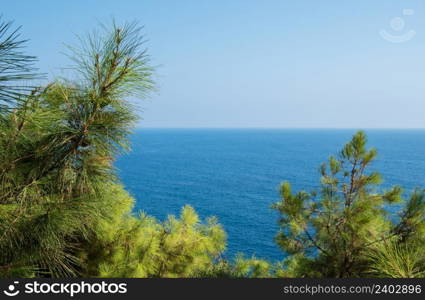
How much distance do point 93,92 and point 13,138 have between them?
457mm

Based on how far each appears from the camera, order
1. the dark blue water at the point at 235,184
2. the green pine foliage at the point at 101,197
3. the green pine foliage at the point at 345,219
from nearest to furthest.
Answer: the green pine foliage at the point at 101,197, the green pine foliage at the point at 345,219, the dark blue water at the point at 235,184

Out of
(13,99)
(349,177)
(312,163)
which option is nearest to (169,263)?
(349,177)

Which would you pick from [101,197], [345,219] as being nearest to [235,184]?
[345,219]

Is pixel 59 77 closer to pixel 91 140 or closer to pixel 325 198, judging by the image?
pixel 91 140

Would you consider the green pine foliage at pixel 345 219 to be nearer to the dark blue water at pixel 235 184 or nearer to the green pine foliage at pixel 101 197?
the green pine foliage at pixel 101 197

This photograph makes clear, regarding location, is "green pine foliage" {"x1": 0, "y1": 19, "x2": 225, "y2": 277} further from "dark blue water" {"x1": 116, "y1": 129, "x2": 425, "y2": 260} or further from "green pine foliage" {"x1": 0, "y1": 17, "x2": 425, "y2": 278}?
"dark blue water" {"x1": 116, "y1": 129, "x2": 425, "y2": 260}

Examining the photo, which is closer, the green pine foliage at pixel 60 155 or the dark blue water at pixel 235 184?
the green pine foliage at pixel 60 155

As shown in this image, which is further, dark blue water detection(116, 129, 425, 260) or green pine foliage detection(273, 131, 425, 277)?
dark blue water detection(116, 129, 425, 260)

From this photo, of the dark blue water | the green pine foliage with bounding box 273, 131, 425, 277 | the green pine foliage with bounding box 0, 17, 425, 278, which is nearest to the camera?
the green pine foliage with bounding box 0, 17, 425, 278

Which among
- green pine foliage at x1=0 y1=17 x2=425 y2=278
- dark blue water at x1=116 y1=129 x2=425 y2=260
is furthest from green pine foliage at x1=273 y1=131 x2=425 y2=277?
dark blue water at x1=116 y1=129 x2=425 y2=260

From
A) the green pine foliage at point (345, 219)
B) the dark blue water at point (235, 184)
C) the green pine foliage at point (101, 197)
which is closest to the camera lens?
the green pine foliage at point (101, 197)

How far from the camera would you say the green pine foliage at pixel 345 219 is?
3.25 meters

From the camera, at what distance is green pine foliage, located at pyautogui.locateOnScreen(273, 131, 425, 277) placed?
3254 millimetres

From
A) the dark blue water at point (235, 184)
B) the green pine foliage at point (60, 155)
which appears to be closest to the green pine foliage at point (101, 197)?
the green pine foliage at point (60, 155)
